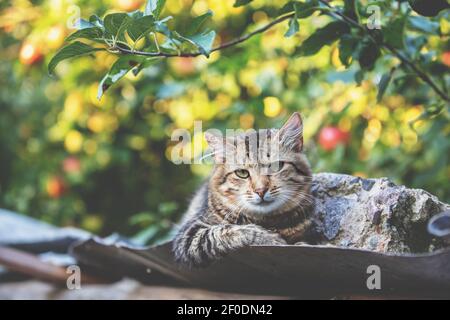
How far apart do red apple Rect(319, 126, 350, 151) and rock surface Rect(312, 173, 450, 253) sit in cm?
108

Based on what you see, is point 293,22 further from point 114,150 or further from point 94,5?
point 114,150

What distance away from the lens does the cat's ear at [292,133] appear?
1.01m

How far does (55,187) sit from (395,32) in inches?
90.6

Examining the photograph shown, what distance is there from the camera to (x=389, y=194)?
0.97m

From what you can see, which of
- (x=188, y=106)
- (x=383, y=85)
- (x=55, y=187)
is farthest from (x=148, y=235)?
(x=55, y=187)

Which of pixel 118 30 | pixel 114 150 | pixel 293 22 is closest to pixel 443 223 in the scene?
pixel 293 22

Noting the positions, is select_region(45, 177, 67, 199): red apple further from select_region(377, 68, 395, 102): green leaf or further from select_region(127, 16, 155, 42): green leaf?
select_region(127, 16, 155, 42): green leaf

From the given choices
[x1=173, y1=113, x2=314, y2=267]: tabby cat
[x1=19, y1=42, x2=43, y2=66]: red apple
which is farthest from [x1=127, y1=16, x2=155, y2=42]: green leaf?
[x1=19, y1=42, x2=43, y2=66]: red apple

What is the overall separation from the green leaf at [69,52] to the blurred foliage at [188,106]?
22 centimetres

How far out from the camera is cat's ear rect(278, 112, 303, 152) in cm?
101

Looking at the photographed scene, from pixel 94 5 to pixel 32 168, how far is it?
4.40 ft

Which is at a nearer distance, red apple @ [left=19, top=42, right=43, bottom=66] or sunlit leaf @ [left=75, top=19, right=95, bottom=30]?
sunlit leaf @ [left=75, top=19, right=95, bottom=30]

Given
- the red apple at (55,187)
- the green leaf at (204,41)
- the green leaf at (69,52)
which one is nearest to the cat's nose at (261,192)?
the green leaf at (204,41)

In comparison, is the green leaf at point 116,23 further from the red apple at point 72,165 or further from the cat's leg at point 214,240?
the red apple at point 72,165
